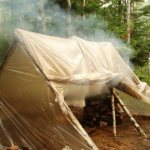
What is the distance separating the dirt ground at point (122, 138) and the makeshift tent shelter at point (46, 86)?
104 centimetres

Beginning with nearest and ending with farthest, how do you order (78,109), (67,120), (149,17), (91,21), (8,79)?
(67,120) < (8,79) < (78,109) < (91,21) < (149,17)

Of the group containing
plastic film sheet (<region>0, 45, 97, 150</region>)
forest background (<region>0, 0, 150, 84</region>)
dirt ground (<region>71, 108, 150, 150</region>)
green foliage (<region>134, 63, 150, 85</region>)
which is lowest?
green foliage (<region>134, 63, 150, 85</region>)

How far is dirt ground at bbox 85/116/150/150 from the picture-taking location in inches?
272

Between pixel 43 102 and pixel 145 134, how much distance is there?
3152mm

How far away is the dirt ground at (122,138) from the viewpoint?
692cm

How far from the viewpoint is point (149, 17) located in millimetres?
21703

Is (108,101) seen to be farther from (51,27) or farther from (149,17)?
(149,17)

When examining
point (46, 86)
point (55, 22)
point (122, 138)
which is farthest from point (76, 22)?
point (46, 86)

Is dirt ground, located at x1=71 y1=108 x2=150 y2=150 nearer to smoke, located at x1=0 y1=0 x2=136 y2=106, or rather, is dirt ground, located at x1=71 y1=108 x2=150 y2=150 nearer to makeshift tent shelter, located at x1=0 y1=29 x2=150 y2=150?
makeshift tent shelter, located at x1=0 y1=29 x2=150 y2=150

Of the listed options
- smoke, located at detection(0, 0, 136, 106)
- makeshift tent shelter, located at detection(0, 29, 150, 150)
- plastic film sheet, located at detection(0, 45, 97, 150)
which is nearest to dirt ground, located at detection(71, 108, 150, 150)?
makeshift tent shelter, located at detection(0, 29, 150, 150)

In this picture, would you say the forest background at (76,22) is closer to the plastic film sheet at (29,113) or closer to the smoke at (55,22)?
the smoke at (55,22)

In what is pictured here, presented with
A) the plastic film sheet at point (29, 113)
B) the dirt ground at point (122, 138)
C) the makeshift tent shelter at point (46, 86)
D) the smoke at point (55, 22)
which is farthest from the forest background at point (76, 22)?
the plastic film sheet at point (29, 113)

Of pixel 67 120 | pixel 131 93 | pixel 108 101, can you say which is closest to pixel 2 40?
pixel 108 101

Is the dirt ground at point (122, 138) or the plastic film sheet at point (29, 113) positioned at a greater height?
the plastic film sheet at point (29, 113)
